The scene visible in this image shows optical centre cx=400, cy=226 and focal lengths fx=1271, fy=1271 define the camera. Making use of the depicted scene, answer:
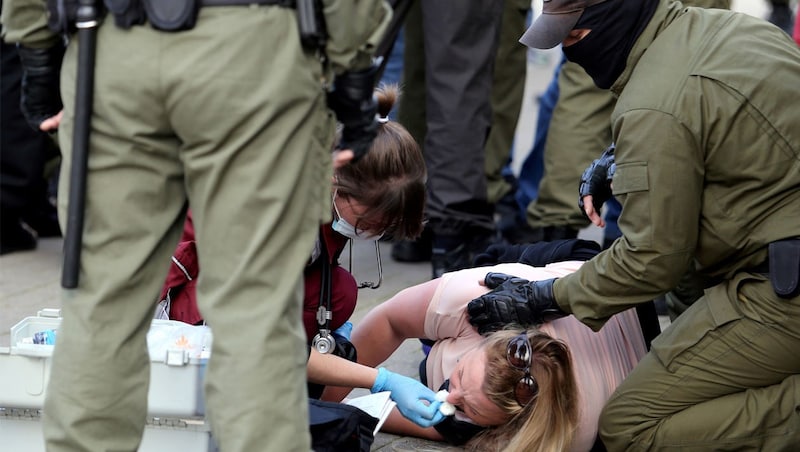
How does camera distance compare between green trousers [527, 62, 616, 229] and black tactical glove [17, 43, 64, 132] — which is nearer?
black tactical glove [17, 43, 64, 132]

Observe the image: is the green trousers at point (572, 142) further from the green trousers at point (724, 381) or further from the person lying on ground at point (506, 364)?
the green trousers at point (724, 381)

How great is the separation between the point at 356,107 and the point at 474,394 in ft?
3.55

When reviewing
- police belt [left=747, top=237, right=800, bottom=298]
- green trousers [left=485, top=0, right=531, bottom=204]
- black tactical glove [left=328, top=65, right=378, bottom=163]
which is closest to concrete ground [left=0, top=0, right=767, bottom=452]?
green trousers [left=485, top=0, right=531, bottom=204]

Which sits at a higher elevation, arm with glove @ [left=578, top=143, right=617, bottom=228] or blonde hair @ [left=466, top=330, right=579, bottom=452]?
arm with glove @ [left=578, top=143, right=617, bottom=228]

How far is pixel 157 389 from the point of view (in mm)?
2564

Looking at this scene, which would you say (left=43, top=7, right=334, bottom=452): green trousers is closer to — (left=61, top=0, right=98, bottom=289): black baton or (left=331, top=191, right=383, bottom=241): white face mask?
(left=61, top=0, right=98, bottom=289): black baton

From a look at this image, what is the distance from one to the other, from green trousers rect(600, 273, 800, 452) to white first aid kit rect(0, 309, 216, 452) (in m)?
1.08

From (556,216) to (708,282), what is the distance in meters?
1.49

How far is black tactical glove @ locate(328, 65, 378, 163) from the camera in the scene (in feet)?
7.50

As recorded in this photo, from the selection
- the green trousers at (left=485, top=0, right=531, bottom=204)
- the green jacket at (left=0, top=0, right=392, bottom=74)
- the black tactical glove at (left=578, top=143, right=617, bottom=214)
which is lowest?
the green trousers at (left=485, top=0, right=531, bottom=204)

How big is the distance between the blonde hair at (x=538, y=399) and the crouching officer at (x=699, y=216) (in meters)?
0.10

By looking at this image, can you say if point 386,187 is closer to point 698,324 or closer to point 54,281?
point 698,324

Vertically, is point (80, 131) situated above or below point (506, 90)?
above

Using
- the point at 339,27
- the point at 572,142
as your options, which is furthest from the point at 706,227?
the point at 572,142
